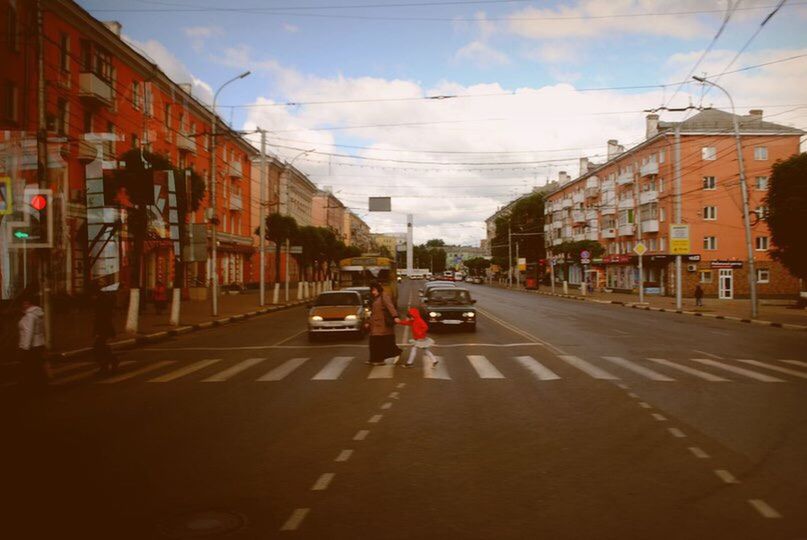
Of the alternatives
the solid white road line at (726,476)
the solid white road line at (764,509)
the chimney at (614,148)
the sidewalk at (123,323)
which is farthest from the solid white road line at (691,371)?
the chimney at (614,148)

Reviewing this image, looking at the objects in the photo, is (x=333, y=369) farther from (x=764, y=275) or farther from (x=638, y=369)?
(x=764, y=275)

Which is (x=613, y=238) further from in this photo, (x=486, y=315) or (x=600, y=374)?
(x=600, y=374)

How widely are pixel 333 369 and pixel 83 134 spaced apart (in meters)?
22.9

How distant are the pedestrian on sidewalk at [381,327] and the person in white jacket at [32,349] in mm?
6214

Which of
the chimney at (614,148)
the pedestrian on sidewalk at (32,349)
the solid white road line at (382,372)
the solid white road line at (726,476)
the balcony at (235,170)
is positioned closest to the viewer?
the solid white road line at (726,476)

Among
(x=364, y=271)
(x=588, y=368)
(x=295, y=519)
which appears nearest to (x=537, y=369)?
(x=588, y=368)

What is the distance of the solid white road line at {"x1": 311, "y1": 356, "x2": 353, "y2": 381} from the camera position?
12.7 m

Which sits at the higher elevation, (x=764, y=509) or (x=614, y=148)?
(x=614, y=148)

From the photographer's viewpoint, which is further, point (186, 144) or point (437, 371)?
point (186, 144)

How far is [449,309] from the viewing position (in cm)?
2261

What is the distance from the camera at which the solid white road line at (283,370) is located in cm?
1264

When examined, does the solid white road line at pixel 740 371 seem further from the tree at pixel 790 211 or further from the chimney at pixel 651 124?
the chimney at pixel 651 124

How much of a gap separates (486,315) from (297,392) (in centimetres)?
2129

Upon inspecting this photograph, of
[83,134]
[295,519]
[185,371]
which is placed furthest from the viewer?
[83,134]
